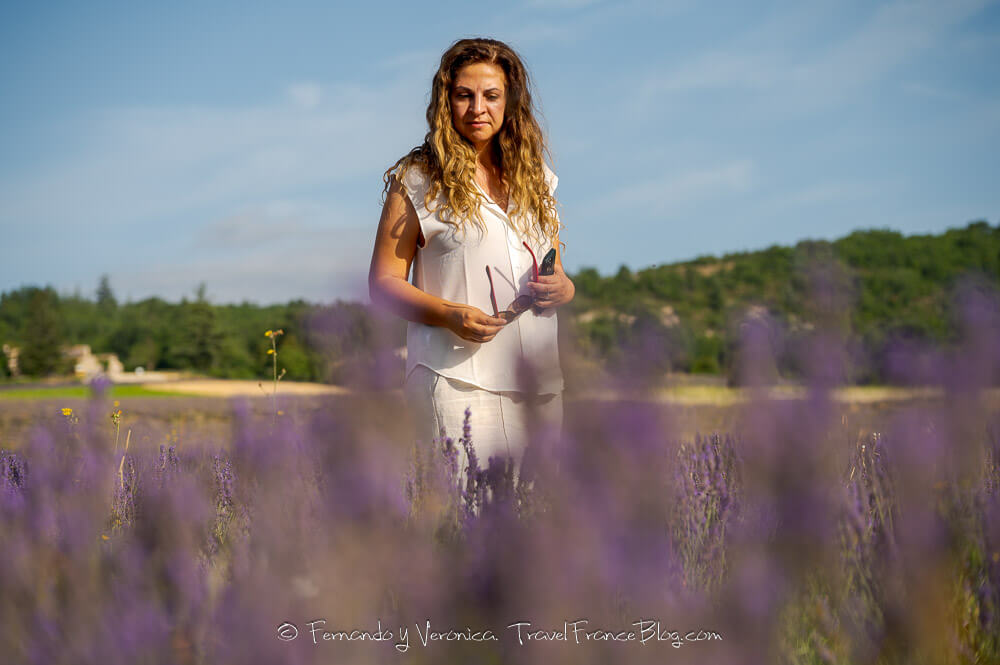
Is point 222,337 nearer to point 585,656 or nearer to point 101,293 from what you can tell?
point 585,656

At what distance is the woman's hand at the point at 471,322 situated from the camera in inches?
81.5

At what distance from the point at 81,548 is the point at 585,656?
993 mm

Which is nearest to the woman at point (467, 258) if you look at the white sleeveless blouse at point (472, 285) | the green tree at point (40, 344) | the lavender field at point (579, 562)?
the white sleeveless blouse at point (472, 285)

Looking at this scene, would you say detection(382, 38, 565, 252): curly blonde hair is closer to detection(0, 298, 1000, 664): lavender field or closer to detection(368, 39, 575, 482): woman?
detection(368, 39, 575, 482): woman

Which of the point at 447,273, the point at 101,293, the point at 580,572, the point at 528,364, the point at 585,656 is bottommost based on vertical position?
the point at 585,656

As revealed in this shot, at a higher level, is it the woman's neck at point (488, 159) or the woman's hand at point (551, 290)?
the woman's neck at point (488, 159)

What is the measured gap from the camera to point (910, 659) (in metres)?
1.13

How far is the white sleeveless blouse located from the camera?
222cm

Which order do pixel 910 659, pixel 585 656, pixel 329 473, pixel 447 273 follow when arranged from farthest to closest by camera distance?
pixel 447 273 < pixel 329 473 < pixel 910 659 < pixel 585 656

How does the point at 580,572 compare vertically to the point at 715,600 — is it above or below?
above

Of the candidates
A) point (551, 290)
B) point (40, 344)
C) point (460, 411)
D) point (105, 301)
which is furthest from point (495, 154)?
point (105, 301)

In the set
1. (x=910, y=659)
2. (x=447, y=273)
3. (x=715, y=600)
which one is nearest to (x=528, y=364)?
(x=715, y=600)

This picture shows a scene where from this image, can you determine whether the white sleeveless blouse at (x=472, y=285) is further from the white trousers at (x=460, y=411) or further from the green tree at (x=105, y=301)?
the green tree at (x=105, y=301)

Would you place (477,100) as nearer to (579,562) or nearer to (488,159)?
(488,159)
